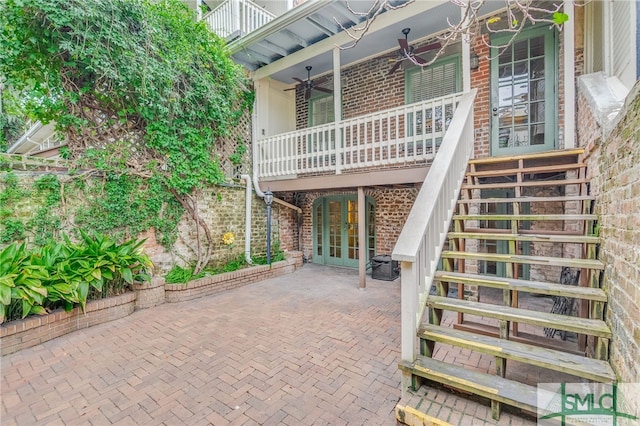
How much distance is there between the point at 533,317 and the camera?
7.38ft

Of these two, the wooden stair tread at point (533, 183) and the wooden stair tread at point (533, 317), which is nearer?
the wooden stair tread at point (533, 317)

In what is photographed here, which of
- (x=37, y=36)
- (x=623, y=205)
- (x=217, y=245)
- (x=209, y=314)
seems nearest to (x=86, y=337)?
(x=209, y=314)

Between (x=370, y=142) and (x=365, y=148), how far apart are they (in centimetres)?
93

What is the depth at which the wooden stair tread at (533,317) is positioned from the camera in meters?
2.06

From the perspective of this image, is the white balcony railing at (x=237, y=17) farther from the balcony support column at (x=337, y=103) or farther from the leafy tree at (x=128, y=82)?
the balcony support column at (x=337, y=103)

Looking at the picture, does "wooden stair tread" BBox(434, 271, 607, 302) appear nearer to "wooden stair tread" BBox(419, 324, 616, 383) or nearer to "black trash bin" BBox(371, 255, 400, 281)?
"wooden stair tread" BBox(419, 324, 616, 383)

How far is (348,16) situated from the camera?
5176mm

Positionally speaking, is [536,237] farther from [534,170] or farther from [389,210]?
[389,210]

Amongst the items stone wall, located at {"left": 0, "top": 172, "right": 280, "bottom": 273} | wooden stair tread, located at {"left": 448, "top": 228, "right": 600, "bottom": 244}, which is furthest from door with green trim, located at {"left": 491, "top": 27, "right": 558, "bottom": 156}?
stone wall, located at {"left": 0, "top": 172, "right": 280, "bottom": 273}

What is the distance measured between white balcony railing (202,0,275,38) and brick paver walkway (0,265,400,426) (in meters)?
6.15

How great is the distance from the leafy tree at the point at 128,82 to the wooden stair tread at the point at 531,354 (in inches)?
184

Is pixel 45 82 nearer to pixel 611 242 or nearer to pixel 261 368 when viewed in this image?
pixel 261 368

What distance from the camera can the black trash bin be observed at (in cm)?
596

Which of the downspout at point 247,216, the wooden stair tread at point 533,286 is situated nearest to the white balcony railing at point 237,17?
the downspout at point 247,216
